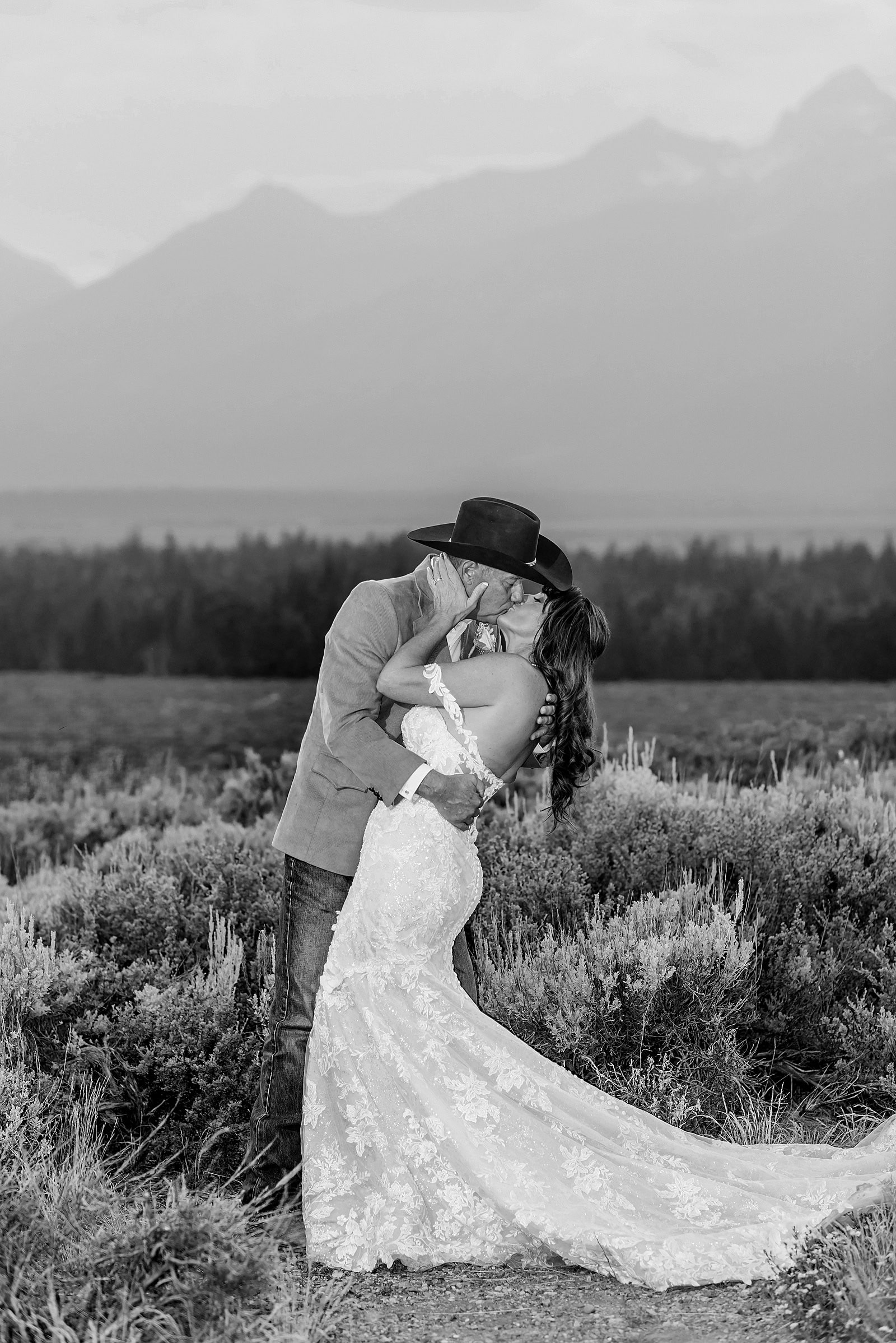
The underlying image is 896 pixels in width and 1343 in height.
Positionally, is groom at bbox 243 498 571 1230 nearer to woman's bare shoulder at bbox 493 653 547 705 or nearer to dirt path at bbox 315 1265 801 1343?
woman's bare shoulder at bbox 493 653 547 705

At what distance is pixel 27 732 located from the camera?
22.5m

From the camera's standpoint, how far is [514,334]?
1366 inches

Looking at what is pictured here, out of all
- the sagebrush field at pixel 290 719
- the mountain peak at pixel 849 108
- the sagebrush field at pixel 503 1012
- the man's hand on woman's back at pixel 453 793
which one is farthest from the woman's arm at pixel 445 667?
the mountain peak at pixel 849 108

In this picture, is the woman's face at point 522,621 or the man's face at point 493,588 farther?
the woman's face at point 522,621

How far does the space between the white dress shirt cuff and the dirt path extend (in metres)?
1.29

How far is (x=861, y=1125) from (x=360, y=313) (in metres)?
33.9

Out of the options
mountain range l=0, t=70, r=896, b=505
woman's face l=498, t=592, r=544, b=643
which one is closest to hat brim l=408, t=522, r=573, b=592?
woman's face l=498, t=592, r=544, b=643

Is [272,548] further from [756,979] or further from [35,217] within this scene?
[756,979]

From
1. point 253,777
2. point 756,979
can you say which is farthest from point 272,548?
point 756,979

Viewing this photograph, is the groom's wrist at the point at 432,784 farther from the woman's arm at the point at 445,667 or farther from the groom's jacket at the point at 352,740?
the woman's arm at the point at 445,667

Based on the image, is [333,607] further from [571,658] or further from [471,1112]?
[471,1112]

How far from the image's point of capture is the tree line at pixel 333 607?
71.1ft

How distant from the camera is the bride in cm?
373

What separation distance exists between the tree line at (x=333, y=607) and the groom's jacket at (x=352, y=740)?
54.0 ft
